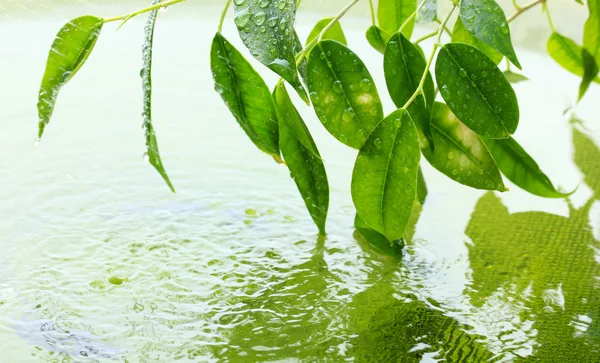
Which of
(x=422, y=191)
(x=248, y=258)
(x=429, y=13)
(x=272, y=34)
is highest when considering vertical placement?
(x=429, y=13)

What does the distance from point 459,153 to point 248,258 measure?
0.28 meters

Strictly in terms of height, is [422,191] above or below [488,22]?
below

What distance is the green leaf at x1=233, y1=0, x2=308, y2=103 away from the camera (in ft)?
1.55

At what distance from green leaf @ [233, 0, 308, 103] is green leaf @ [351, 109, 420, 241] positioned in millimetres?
106

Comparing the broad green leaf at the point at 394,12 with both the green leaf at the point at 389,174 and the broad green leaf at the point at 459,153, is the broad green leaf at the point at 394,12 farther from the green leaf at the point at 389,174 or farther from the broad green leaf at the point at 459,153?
the green leaf at the point at 389,174

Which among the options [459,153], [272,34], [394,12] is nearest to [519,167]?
[459,153]

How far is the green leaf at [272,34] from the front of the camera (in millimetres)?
471

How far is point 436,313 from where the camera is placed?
0.77m

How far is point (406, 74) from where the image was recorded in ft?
2.11

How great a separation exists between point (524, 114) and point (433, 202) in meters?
0.41

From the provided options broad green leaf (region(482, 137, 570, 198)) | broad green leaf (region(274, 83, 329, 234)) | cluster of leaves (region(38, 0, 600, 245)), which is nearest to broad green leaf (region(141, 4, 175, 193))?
cluster of leaves (region(38, 0, 600, 245))

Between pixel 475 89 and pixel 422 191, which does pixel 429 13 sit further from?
pixel 475 89

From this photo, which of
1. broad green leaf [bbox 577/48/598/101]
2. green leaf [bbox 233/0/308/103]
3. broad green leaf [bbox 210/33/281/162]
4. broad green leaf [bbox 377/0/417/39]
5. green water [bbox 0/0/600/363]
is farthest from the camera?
broad green leaf [bbox 577/48/598/101]

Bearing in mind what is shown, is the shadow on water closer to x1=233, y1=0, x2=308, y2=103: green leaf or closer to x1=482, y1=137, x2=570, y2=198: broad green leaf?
x1=482, y1=137, x2=570, y2=198: broad green leaf
